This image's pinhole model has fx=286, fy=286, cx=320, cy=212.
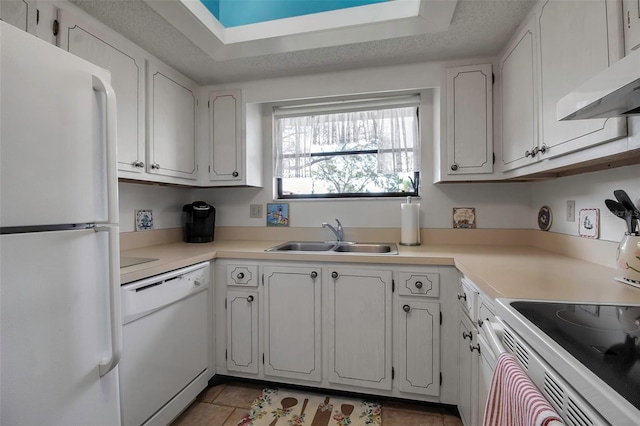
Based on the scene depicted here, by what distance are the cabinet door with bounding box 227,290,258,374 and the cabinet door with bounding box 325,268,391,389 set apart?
18.8 inches

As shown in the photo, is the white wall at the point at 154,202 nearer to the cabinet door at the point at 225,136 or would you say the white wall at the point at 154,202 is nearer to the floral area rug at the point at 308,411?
the cabinet door at the point at 225,136

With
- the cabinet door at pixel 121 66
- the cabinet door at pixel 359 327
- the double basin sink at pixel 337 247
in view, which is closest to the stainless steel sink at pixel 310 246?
the double basin sink at pixel 337 247

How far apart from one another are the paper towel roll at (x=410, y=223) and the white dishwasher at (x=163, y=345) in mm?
1328

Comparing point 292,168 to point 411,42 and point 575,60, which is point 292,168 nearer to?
point 411,42

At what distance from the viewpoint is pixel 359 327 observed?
1.65 metres

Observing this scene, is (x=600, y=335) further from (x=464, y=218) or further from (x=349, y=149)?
(x=349, y=149)

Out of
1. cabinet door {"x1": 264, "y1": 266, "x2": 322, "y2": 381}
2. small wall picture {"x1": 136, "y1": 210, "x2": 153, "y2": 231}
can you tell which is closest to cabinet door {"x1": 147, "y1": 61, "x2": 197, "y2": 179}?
small wall picture {"x1": 136, "y1": 210, "x2": 153, "y2": 231}

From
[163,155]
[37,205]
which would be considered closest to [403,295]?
[37,205]

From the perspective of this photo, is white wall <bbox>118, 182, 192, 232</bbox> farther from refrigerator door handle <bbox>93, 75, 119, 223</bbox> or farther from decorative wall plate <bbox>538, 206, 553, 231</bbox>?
decorative wall plate <bbox>538, 206, 553, 231</bbox>

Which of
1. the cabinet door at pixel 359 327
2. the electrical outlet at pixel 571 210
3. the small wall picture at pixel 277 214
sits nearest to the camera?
the electrical outlet at pixel 571 210

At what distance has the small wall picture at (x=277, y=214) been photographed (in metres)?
2.33

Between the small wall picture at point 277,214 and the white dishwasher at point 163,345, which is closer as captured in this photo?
the white dishwasher at point 163,345

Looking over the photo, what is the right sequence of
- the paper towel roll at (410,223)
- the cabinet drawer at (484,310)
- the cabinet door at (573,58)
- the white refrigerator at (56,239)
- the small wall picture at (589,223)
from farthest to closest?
the paper towel roll at (410,223) → the small wall picture at (589,223) → the cabinet drawer at (484,310) → the cabinet door at (573,58) → the white refrigerator at (56,239)

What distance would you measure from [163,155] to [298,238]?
111cm
